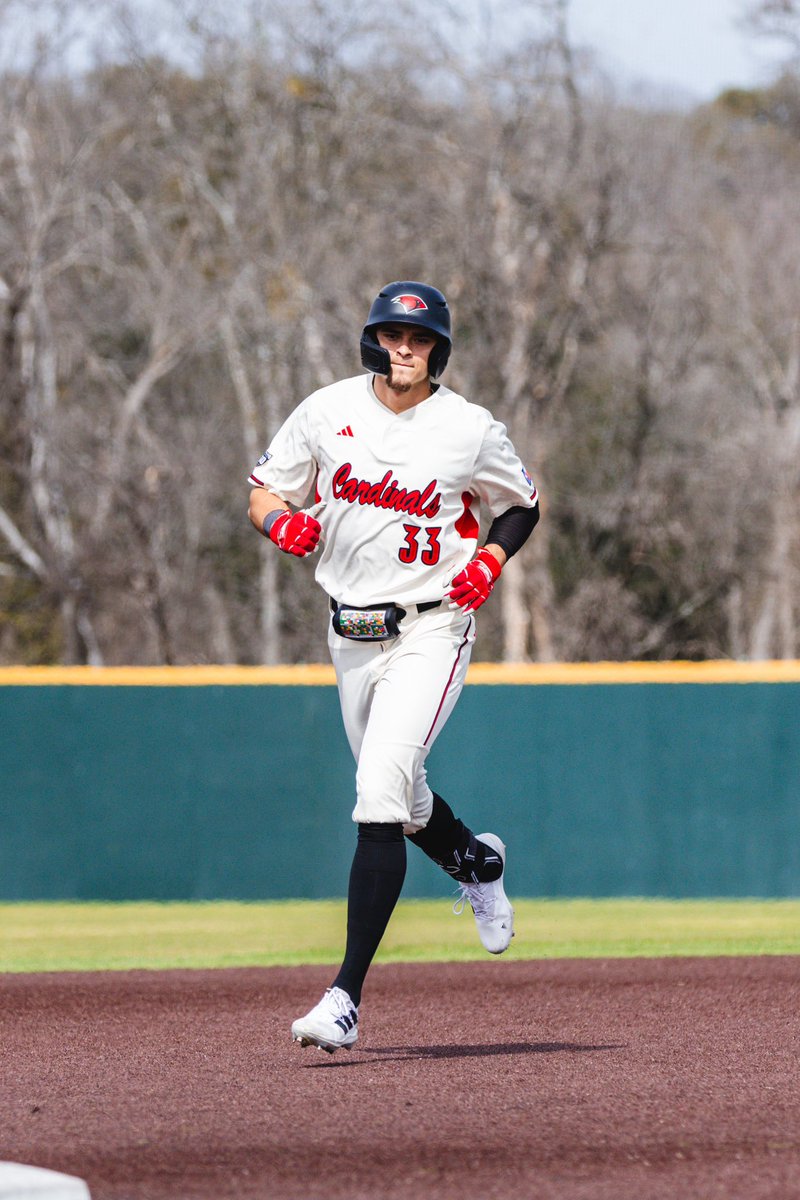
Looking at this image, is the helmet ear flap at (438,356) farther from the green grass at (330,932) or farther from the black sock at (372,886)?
the green grass at (330,932)

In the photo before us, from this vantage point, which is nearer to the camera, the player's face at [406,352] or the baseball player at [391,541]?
the baseball player at [391,541]

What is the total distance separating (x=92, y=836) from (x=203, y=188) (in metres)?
13.1

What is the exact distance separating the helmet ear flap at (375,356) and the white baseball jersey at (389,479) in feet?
0.29

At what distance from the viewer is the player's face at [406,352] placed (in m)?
4.71

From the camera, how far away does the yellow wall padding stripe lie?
1071 centimetres

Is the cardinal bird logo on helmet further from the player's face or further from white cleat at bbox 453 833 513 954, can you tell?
white cleat at bbox 453 833 513 954

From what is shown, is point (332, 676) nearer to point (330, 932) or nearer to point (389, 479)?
point (330, 932)

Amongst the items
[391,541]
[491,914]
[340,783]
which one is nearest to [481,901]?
[491,914]

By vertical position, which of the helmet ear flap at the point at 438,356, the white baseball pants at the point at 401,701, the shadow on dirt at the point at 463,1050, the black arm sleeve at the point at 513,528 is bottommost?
the shadow on dirt at the point at 463,1050

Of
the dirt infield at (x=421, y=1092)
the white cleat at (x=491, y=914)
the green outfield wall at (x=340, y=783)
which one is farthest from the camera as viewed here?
the green outfield wall at (x=340, y=783)

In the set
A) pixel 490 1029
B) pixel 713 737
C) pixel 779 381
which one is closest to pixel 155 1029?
pixel 490 1029

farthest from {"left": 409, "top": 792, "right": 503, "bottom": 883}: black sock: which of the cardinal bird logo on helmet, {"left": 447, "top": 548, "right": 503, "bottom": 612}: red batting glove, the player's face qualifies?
the cardinal bird logo on helmet

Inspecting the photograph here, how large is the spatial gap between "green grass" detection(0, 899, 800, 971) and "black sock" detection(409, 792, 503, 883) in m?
2.90

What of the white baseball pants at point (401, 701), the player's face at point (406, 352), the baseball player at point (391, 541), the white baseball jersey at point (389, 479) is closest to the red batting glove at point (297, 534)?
the baseball player at point (391, 541)
